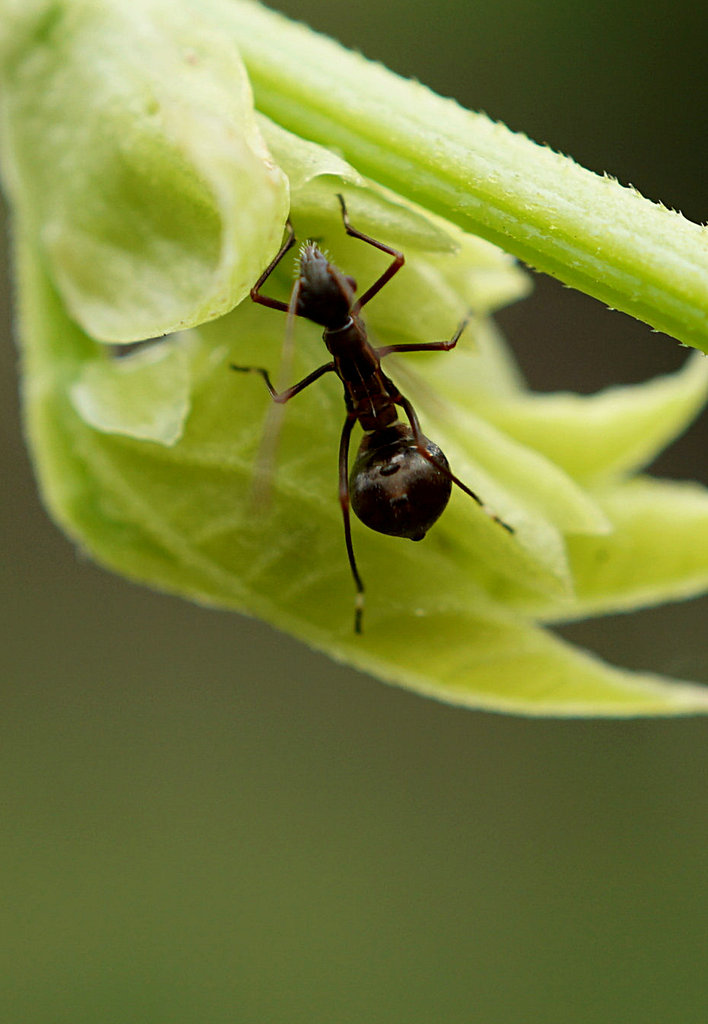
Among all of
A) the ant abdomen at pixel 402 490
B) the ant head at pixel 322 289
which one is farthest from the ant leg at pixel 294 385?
the ant abdomen at pixel 402 490

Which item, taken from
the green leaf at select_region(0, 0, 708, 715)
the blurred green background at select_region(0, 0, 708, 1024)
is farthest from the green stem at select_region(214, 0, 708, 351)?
the blurred green background at select_region(0, 0, 708, 1024)

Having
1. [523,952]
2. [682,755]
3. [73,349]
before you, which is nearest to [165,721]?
[523,952]

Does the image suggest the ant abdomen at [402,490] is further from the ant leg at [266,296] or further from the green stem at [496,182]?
the green stem at [496,182]

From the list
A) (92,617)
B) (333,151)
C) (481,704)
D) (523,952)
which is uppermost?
(333,151)

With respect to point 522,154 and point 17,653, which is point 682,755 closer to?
point 17,653

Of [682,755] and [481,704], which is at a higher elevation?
[481,704]

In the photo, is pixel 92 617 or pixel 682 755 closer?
pixel 682 755

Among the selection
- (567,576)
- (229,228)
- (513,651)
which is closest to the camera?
(229,228)

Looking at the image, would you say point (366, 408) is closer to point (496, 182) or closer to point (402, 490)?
point (402, 490)
